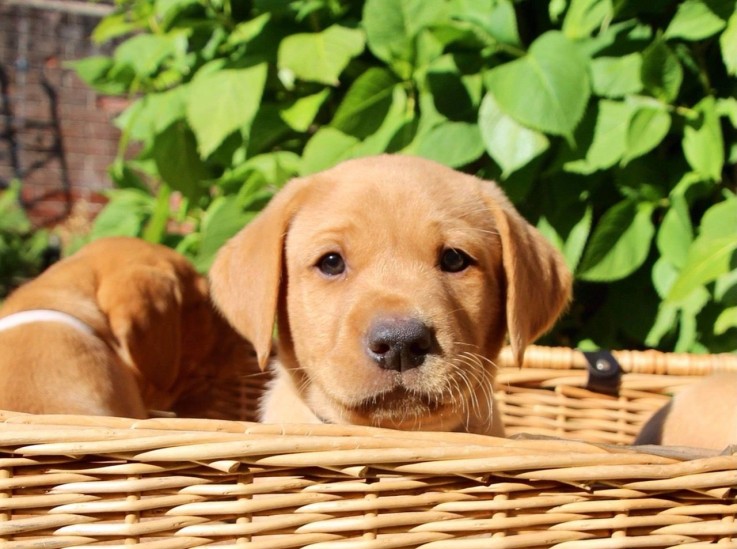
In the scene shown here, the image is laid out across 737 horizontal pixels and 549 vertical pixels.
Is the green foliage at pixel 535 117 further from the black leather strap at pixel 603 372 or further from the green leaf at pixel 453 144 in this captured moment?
the black leather strap at pixel 603 372

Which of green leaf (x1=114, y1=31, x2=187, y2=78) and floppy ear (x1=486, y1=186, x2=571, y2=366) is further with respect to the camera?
green leaf (x1=114, y1=31, x2=187, y2=78)

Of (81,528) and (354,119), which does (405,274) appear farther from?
(354,119)

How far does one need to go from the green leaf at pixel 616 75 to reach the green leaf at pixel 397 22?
2.36 ft

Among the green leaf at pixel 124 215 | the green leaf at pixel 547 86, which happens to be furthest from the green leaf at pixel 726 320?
the green leaf at pixel 124 215

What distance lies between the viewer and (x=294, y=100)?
14.3 feet

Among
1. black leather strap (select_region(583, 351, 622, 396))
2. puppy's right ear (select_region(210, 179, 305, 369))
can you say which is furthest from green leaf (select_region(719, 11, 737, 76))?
puppy's right ear (select_region(210, 179, 305, 369))

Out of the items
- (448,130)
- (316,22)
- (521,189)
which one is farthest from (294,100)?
(521,189)

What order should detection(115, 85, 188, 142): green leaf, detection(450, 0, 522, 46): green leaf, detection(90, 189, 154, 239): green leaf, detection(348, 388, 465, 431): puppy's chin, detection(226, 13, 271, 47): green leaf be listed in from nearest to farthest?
1. detection(348, 388, 465, 431): puppy's chin
2. detection(450, 0, 522, 46): green leaf
3. detection(226, 13, 271, 47): green leaf
4. detection(115, 85, 188, 142): green leaf
5. detection(90, 189, 154, 239): green leaf

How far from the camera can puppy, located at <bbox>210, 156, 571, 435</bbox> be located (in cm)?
229

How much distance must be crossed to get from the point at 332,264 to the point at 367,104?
5.06 ft

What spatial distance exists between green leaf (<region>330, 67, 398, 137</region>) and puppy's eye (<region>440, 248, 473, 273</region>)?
4.86ft

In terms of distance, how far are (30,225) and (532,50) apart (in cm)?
705

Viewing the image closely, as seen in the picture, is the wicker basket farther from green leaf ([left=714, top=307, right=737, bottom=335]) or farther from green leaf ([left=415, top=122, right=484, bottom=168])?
green leaf ([left=415, top=122, right=484, bottom=168])

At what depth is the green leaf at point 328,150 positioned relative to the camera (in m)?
3.95
